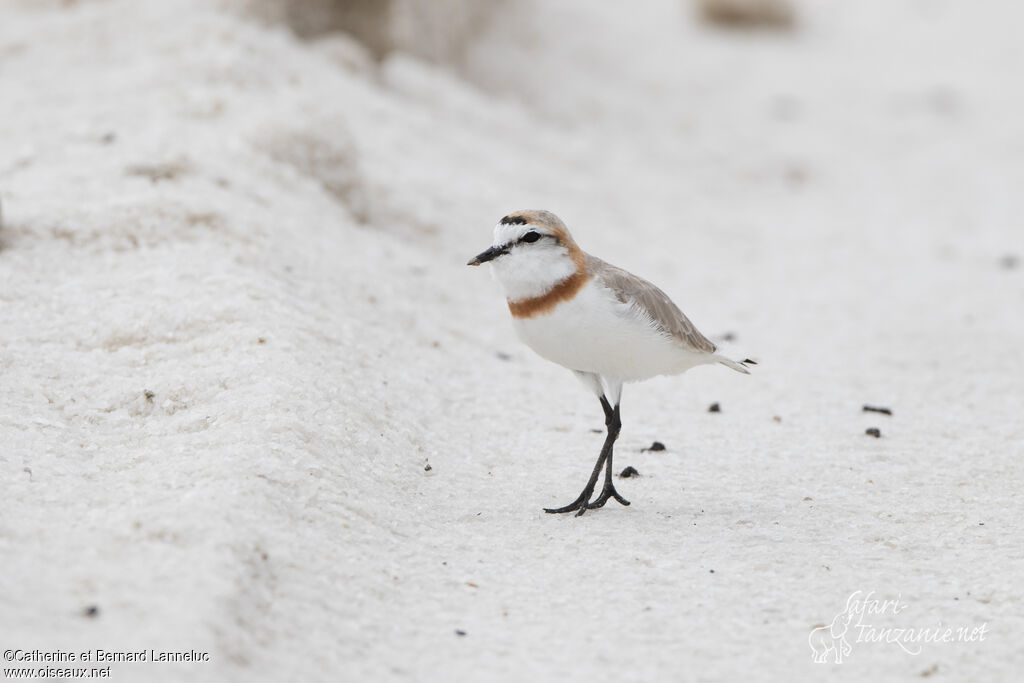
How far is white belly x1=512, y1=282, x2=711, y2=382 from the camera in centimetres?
392

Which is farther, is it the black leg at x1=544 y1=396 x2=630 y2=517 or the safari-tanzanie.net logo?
the black leg at x1=544 y1=396 x2=630 y2=517

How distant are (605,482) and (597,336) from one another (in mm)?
620

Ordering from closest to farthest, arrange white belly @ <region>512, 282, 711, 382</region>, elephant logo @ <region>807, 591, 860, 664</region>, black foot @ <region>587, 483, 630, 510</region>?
elephant logo @ <region>807, 591, 860, 664</region> < white belly @ <region>512, 282, 711, 382</region> < black foot @ <region>587, 483, 630, 510</region>

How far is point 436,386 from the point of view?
5.21 m

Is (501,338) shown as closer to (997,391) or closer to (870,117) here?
(997,391)

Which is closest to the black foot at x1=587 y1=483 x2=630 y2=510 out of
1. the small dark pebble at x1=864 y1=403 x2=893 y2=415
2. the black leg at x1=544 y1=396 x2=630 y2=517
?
the black leg at x1=544 y1=396 x2=630 y2=517

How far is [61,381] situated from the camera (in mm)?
4348

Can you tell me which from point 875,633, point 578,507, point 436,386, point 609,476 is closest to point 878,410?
point 609,476

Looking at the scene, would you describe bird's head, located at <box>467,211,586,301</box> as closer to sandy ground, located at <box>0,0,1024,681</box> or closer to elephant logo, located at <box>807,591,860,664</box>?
sandy ground, located at <box>0,0,1024,681</box>

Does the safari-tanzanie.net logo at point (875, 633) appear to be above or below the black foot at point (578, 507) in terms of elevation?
above

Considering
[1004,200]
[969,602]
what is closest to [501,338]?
[969,602]

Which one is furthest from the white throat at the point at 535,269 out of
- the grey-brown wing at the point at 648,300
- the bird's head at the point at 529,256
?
the grey-brown wing at the point at 648,300

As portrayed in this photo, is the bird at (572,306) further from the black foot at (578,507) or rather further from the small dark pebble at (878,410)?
the small dark pebble at (878,410)

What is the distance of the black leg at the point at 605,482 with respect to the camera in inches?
162
